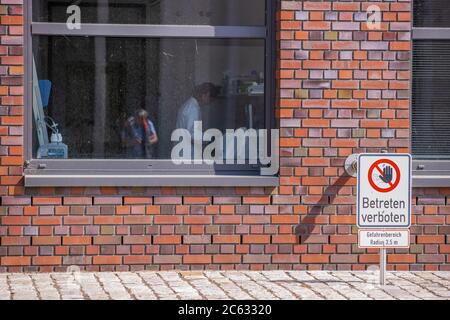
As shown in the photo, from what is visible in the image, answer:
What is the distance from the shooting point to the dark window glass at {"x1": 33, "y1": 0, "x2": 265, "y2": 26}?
9219 mm

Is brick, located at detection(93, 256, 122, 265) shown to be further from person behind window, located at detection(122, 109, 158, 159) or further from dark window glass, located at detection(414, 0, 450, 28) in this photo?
dark window glass, located at detection(414, 0, 450, 28)

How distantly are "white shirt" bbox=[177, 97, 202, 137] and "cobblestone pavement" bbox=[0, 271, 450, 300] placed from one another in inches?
54.5

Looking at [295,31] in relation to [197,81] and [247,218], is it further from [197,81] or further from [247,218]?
[247,218]

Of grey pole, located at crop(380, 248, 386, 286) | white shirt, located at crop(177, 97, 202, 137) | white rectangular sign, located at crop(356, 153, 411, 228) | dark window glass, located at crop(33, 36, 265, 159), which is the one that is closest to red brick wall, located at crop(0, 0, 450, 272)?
dark window glass, located at crop(33, 36, 265, 159)

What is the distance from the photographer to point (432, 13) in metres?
9.49

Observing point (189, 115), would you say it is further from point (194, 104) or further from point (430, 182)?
point (430, 182)

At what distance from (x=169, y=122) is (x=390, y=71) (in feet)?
6.90

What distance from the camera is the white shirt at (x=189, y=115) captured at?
943cm

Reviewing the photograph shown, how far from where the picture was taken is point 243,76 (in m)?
9.45

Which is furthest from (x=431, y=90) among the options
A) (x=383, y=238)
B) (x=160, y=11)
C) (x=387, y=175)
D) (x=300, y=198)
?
(x=160, y=11)

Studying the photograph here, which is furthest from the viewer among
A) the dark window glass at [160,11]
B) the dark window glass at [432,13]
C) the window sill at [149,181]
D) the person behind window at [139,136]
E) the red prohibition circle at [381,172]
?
the dark window glass at [432,13]

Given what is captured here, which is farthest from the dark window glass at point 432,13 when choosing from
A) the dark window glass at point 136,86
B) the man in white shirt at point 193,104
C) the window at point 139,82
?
the man in white shirt at point 193,104

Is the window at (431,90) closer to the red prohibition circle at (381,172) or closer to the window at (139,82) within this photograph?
the red prohibition circle at (381,172)

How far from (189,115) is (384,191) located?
2086 mm
